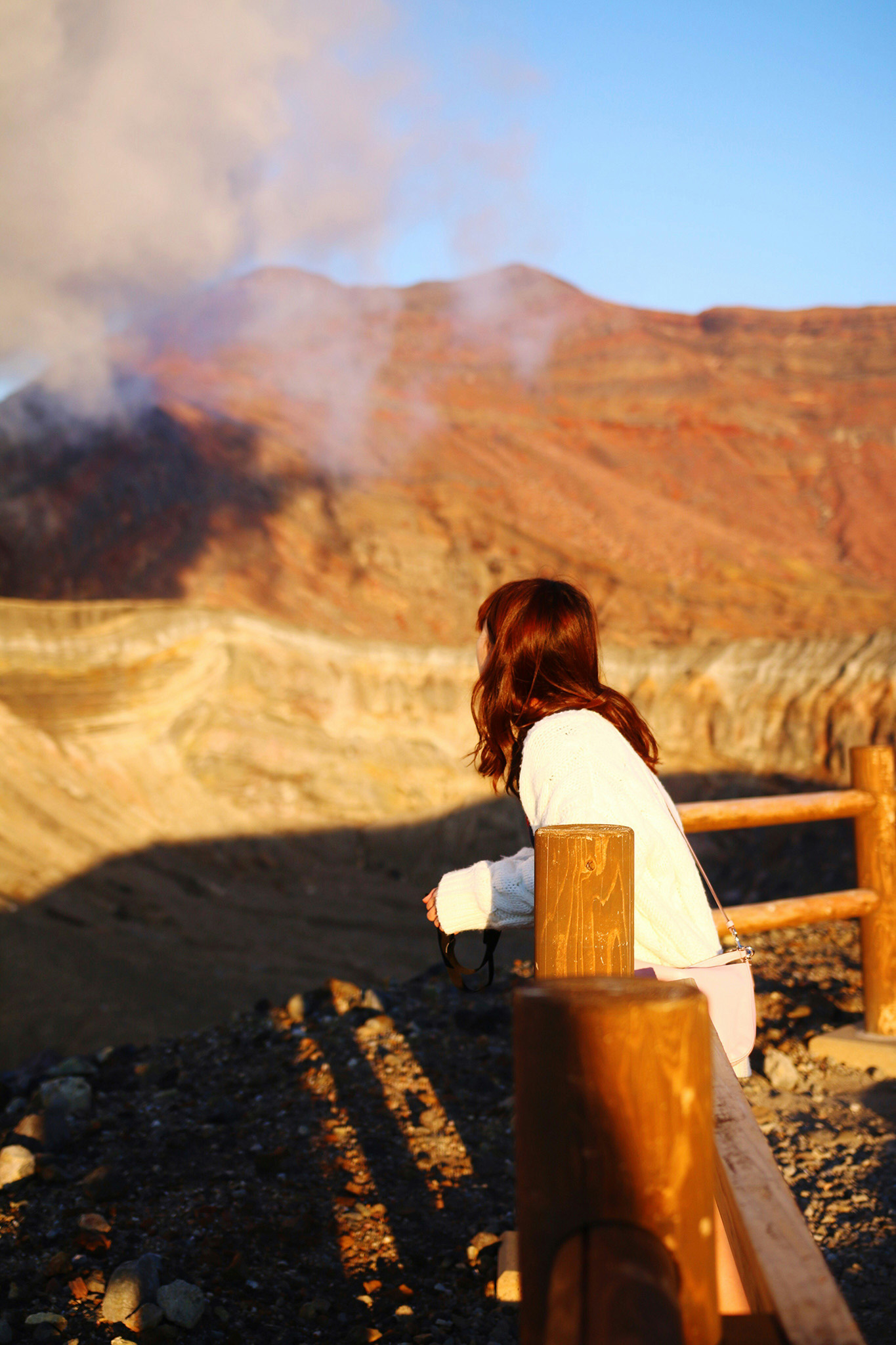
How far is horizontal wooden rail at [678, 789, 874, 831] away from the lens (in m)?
3.10

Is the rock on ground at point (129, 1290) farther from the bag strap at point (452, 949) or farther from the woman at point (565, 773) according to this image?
the woman at point (565, 773)

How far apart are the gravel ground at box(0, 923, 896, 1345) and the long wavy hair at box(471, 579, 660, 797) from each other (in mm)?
1556

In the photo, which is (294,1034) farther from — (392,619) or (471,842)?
(392,619)

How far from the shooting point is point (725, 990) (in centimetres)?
162

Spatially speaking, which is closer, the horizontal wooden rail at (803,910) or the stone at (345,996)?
the horizontal wooden rail at (803,910)

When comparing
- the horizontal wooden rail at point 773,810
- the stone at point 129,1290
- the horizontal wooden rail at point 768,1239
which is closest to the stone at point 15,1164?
the stone at point 129,1290

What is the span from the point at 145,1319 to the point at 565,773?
1741mm

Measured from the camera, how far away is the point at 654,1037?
0.89 m

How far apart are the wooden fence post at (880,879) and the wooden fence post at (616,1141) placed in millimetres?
2926

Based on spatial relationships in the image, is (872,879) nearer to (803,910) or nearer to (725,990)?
(803,910)

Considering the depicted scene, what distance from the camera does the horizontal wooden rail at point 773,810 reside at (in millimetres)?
3104

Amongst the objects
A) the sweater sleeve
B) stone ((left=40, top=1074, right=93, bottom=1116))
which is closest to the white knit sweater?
the sweater sleeve

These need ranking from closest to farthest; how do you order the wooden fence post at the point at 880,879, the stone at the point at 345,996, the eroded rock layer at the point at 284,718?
the wooden fence post at the point at 880,879 → the stone at the point at 345,996 → the eroded rock layer at the point at 284,718

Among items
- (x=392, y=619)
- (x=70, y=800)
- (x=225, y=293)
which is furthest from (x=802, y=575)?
(x=225, y=293)
